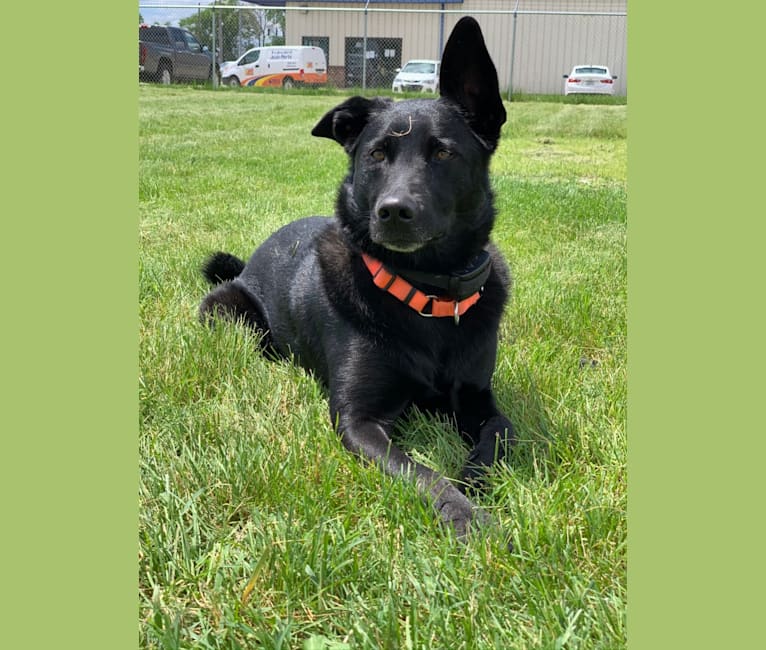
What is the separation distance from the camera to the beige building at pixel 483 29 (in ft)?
45.0

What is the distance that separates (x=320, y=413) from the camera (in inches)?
95.6

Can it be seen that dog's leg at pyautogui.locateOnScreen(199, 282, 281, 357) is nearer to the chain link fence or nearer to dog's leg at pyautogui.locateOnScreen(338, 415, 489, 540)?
dog's leg at pyautogui.locateOnScreen(338, 415, 489, 540)

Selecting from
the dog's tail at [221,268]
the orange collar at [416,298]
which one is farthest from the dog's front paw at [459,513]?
the dog's tail at [221,268]

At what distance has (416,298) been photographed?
95.5 inches

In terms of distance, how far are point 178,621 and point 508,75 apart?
50.3 ft

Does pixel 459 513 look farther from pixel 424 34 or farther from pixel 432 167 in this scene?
pixel 424 34

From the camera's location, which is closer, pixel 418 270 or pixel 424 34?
pixel 418 270

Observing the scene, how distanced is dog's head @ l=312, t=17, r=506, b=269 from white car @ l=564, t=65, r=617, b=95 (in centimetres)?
1166

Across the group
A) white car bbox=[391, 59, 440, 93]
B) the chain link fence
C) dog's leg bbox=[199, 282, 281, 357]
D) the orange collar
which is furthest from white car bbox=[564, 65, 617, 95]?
the orange collar

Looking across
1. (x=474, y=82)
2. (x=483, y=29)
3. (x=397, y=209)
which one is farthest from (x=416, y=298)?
(x=483, y=29)

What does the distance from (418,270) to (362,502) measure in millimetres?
915

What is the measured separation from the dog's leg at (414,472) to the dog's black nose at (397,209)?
67cm

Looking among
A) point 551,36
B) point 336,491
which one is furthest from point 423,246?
point 551,36

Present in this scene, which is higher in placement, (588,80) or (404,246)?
(588,80)
